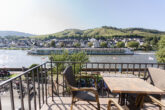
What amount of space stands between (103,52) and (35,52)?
24.8m

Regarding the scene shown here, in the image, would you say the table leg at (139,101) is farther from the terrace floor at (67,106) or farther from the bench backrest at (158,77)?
the terrace floor at (67,106)

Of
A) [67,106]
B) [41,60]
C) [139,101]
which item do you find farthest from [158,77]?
[41,60]

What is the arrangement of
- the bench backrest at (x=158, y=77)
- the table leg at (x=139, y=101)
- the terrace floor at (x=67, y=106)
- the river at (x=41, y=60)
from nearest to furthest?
the table leg at (x=139, y=101)
the bench backrest at (x=158, y=77)
the terrace floor at (x=67, y=106)
the river at (x=41, y=60)

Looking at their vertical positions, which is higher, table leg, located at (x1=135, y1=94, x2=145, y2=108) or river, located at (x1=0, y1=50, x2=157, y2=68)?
table leg, located at (x1=135, y1=94, x2=145, y2=108)

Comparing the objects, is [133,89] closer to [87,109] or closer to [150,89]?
[150,89]

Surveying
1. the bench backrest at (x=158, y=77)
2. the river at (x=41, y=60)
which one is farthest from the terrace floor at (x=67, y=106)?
the river at (x=41, y=60)

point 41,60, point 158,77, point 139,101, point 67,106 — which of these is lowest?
point 41,60

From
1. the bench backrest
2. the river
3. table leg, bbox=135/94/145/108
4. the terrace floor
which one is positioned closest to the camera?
table leg, bbox=135/94/145/108

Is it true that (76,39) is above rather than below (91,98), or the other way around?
above

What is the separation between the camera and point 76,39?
70750mm

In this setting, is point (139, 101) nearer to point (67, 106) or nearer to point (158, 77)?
point (158, 77)

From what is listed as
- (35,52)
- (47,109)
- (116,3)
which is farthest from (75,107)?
(35,52)

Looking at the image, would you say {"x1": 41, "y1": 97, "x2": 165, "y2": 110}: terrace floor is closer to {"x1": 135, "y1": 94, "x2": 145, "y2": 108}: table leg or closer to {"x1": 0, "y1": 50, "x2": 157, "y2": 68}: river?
{"x1": 135, "y1": 94, "x2": 145, "y2": 108}: table leg

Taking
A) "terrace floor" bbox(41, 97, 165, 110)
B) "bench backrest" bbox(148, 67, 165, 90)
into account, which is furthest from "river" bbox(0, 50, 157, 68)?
"bench backrest" bbox(148, 67, 165, 90)
